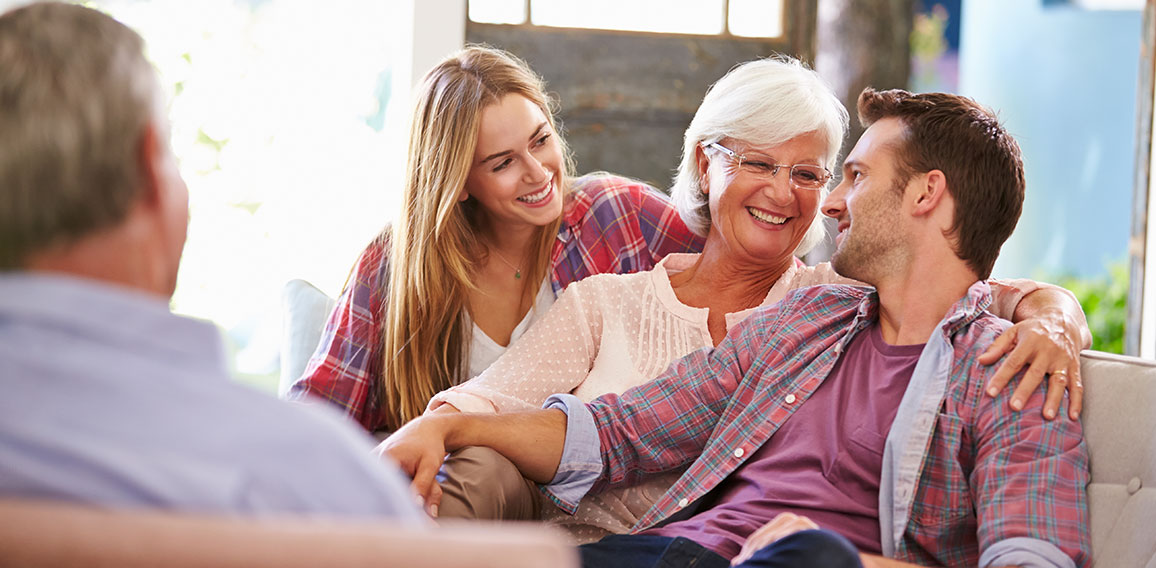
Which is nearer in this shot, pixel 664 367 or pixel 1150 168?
pixel 664 367

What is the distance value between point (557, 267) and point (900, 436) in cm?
106

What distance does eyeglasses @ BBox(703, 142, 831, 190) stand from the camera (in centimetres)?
231

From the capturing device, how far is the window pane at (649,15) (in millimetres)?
4164

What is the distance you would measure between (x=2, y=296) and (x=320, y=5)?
13.4 ft

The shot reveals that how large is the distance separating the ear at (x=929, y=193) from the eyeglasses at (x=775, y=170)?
0.41 metres

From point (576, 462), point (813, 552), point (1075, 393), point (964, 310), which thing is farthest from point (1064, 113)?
point (813, 552)

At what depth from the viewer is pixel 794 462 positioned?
189 cm

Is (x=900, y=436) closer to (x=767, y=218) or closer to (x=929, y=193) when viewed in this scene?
(x=929, y=193)

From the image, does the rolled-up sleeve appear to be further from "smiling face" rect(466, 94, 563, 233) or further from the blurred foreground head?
the blurred foreground head

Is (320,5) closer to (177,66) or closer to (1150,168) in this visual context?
(177,66)

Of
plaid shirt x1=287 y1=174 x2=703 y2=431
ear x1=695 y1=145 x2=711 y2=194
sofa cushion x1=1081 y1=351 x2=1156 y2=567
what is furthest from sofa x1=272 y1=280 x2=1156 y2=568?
plaid shirt x1=287 y1=174 x2=703 y2=431

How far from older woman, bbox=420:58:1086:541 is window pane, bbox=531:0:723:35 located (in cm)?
183

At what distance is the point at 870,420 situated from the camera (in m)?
1.85

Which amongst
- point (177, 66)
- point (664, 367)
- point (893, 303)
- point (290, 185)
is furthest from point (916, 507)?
point (177, 66)
